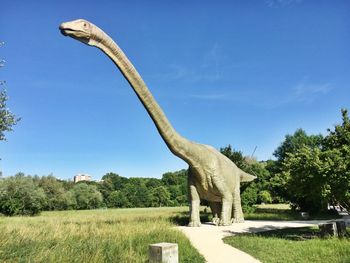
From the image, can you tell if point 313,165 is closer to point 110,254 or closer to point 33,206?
point 110,254

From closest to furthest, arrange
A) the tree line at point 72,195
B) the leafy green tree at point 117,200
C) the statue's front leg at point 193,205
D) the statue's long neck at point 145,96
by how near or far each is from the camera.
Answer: the statue's long neck at point 145,96 → the statue's front leg at point 193,205 → the tree line at point 72,195 → the leafy green tree at point 117,200

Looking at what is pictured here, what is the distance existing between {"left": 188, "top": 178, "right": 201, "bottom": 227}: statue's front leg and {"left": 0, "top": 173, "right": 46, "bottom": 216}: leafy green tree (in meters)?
26.6

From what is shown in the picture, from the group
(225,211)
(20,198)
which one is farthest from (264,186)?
(20,198)

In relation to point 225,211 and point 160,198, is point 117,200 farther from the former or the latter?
point 225,211

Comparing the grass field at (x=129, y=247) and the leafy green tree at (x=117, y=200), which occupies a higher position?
the leafy green tree at (x=117, y=200)

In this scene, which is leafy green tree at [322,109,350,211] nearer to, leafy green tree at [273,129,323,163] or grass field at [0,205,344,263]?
grass field at [0,205,344,263]

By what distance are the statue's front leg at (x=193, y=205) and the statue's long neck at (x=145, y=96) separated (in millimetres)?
1440

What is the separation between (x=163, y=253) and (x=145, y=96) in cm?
647

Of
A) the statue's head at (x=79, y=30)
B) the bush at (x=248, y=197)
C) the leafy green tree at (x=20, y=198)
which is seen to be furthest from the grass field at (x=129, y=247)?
the leafy green tree at (x=20, y=198)

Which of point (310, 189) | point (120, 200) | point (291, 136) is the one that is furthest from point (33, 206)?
point (310, 189)

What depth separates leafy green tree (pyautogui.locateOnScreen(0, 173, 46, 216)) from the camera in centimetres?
3531

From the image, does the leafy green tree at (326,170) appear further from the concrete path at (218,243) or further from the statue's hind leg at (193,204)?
the statue's hind leg at (193,204)

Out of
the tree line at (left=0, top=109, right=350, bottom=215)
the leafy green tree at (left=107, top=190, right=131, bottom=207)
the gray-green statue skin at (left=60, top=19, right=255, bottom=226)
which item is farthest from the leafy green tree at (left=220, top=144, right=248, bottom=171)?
the leafy green tree at (left=107, top=190, right=131, bottom=207)

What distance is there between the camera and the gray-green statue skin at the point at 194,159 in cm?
1020
